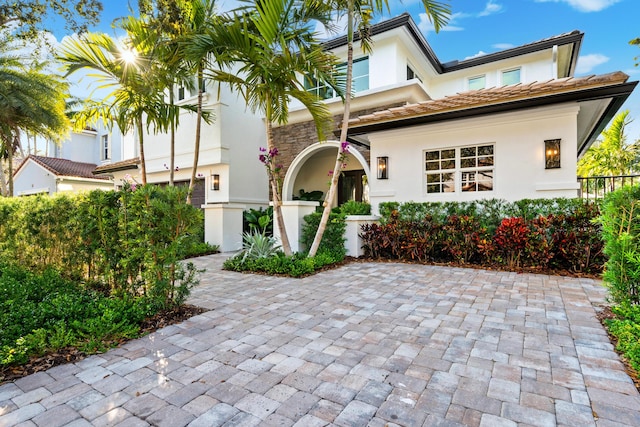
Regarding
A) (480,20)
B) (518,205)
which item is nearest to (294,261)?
(518,205)

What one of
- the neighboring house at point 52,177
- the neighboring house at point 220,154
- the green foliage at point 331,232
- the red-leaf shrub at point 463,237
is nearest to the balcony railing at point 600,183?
the red-leaf shrub at point 463,237

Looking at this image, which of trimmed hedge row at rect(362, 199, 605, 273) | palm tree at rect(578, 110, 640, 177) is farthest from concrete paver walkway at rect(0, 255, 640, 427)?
palm tree at rect(578, 110, 640, 177)

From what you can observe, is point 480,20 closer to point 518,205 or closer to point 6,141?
point 518,205

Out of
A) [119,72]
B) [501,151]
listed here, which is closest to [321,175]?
[501,151]

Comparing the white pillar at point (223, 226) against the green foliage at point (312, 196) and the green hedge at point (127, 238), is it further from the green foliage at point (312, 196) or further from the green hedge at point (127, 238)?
the green hedge at point (127, 238)

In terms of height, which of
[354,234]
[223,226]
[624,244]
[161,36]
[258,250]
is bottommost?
[258,250]

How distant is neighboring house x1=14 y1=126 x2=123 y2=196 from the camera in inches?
719

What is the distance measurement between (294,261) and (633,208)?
17.0 ft

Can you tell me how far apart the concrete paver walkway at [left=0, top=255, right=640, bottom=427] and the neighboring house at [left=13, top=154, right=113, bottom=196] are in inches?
701

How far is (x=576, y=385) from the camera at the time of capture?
7.69 ft

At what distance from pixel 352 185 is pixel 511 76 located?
298 inches

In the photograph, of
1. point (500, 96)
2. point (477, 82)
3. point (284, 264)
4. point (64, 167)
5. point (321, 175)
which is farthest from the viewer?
point (64, 167)

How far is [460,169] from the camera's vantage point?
26.9 ft

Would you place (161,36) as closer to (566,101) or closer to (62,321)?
(62,321)
